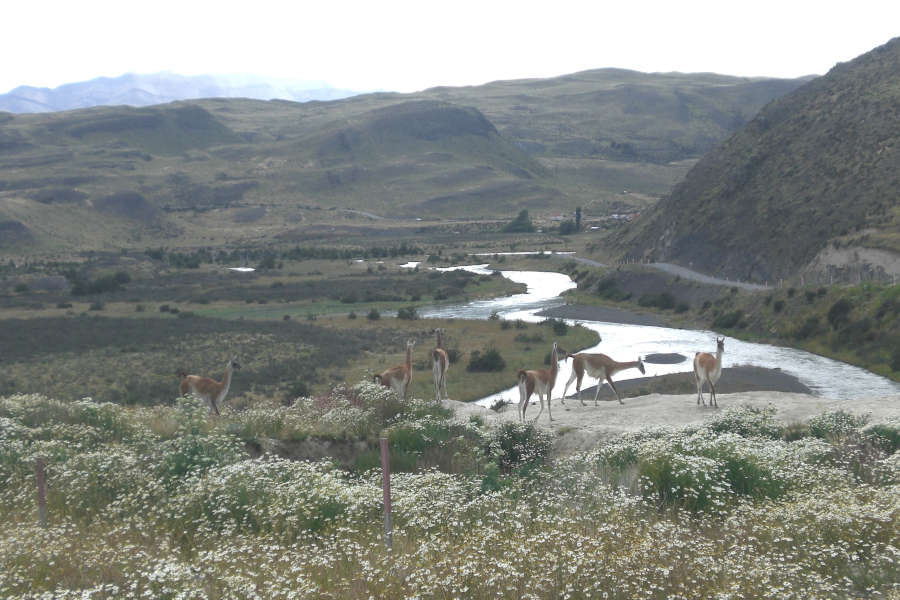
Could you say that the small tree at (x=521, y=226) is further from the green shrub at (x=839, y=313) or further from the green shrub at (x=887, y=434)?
the green shrub at (x=887, y=434)

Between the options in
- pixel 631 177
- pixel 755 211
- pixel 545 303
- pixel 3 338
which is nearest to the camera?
pixel 3 338

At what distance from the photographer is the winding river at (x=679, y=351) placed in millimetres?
31734

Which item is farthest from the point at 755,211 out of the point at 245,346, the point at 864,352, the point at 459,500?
the point at 459,500

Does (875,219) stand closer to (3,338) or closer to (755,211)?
(755,211)

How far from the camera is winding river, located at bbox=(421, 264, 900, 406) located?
31.7 meters

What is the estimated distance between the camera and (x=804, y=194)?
64.2 metres

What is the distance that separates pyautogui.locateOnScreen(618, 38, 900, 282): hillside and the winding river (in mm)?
11705

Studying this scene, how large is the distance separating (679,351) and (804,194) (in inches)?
1219

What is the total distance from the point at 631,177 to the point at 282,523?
19530 centimetres

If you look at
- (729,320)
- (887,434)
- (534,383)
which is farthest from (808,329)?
(887,434)

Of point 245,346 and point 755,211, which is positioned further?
point 755,211

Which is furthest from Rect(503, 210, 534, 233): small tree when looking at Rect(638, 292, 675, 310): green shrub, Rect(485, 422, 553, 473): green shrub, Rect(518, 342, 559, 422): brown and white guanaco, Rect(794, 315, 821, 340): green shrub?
Rect(485, 422, 553, 473): green shrub

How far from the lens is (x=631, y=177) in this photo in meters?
196

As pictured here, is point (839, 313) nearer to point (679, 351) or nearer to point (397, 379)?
point (679, 351)
